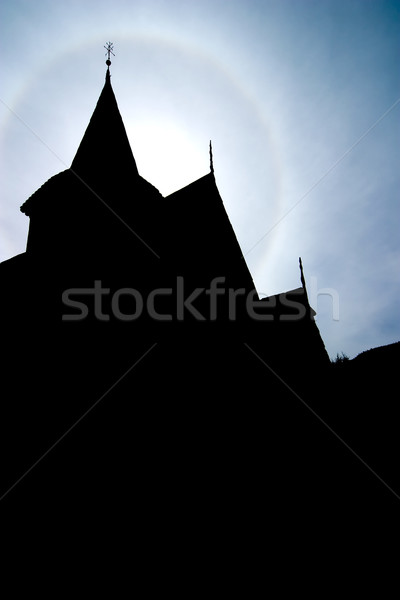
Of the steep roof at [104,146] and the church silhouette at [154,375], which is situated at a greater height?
the steep roof at [104,146]

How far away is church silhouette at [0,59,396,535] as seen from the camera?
6.32m

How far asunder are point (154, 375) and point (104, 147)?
7.99m

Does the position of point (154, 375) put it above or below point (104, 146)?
below

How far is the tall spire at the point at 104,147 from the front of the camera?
10445 mm

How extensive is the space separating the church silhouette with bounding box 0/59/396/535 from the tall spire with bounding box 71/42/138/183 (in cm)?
18

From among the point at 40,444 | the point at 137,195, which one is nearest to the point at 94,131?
the point at 137,195

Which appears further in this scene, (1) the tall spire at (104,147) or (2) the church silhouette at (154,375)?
(1) the tall spire at (104,147)

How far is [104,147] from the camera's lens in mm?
11016

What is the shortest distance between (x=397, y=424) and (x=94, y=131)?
12.5 metres

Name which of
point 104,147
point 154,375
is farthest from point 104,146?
point 154,375

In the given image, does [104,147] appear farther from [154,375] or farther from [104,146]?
[154,375]

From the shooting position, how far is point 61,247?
370 inches

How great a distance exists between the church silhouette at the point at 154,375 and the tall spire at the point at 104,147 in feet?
0.60

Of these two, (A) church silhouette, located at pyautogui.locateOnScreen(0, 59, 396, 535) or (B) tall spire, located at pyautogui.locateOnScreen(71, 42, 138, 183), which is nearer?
(A) church silhouette, located at pyautogui.locateOnScreen(0, 59, 396, 535)
